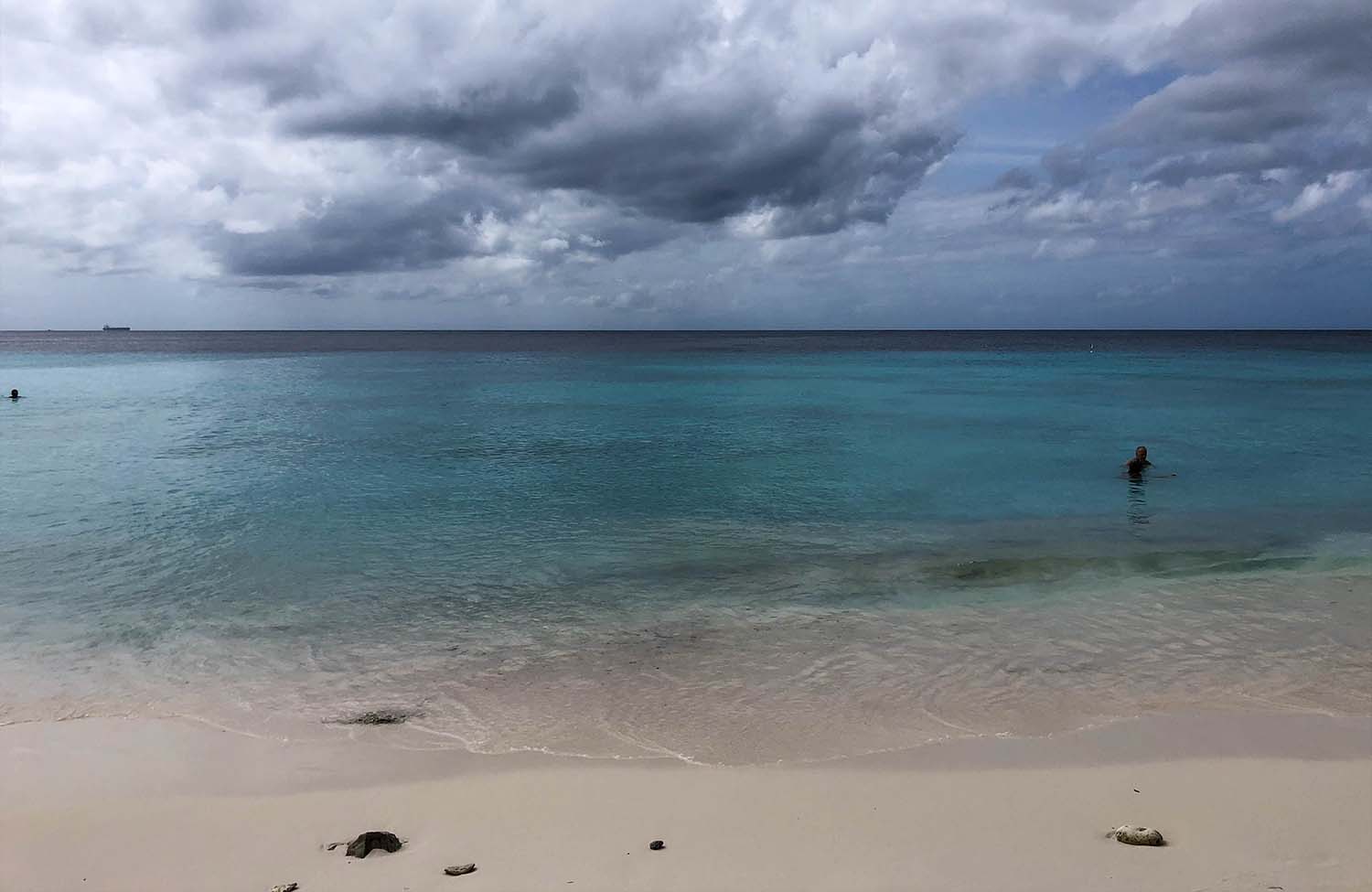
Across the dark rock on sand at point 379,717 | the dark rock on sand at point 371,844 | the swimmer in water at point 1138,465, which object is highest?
the swimmer in water at point 1138,465

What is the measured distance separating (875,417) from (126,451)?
2924cm

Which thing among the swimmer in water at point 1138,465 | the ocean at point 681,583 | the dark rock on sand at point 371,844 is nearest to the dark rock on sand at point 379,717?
the ocean at point 681,583

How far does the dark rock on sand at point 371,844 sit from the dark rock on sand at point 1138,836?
534 centimetres

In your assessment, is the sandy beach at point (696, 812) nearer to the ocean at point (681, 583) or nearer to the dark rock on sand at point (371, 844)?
the dark rock on sand at point (371, 844)

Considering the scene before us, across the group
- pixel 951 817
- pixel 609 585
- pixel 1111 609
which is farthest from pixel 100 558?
pixel 1111 609

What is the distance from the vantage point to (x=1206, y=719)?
8.46 meters

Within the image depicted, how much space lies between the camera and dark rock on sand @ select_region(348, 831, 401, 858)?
6078 mm

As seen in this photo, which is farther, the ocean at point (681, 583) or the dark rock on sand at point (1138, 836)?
the ocean at point (681, 583)

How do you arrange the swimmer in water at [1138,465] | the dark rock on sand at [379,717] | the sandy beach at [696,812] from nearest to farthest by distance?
the sandy beach at [696,812] → the dark rock on sand at [379,717] → the swimmer in water at [1138,465]

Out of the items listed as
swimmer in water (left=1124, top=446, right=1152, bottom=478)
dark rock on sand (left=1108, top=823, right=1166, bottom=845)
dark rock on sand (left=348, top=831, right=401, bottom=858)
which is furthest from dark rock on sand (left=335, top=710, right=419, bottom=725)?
swimmer in water (left=1124, top=446, right=1152, bottom=478)

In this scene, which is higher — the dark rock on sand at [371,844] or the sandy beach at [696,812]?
the dark rock on sand at [371,844]

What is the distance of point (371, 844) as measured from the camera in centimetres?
615

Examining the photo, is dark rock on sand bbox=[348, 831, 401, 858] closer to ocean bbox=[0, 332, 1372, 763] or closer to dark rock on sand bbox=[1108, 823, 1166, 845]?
ocean bbox=[0, 332, 1372, 763]

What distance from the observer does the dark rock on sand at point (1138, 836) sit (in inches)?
243
